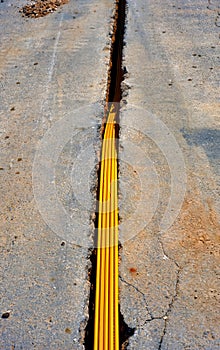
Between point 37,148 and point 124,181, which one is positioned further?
point 37,148

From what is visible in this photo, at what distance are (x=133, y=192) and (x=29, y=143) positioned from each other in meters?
1.42

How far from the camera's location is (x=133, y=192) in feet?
13.2

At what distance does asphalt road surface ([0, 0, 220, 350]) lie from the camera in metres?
3.11

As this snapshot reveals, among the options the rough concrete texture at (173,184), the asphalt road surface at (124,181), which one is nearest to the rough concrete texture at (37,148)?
the asphalt road surface at (124,181)

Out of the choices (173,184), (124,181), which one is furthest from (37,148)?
(173,184)

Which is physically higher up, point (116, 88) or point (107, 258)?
point (116, 88)

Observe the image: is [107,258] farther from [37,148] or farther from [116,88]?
[116,88]

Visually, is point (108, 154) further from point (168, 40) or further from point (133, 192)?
point (168, 40)

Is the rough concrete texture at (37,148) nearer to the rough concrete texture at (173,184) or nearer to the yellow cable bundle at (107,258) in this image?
the yellow cable bundle at (107,258)

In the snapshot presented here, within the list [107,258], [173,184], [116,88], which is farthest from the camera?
[116,88]

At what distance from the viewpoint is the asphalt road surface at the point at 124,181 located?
3.11 meters

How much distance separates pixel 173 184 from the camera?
4.09 metres

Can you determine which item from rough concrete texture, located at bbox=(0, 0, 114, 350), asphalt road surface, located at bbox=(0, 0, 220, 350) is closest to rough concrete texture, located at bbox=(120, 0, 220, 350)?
asphalt road surface, located at bbox=(0, 0, 220, 350)

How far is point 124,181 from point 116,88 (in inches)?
76.1
